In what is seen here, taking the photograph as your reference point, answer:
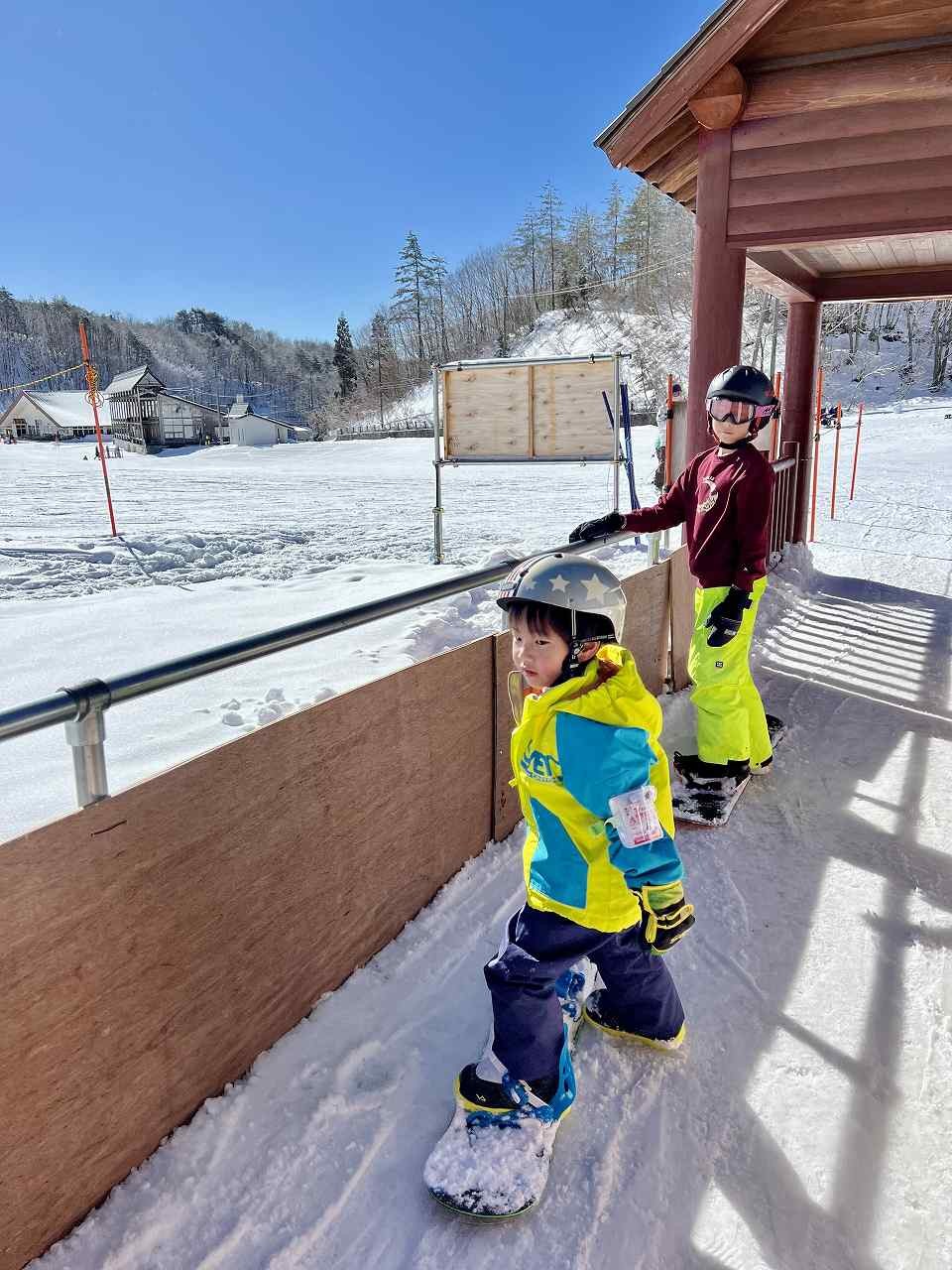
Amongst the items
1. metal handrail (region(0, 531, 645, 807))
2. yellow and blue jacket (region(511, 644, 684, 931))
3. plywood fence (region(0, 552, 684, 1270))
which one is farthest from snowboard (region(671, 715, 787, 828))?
metal handrail (region(0, 531, 645, 807))

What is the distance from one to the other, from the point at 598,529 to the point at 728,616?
70 centimetres

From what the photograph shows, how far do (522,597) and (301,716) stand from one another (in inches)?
30.2

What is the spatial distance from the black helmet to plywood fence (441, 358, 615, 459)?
5.51 m

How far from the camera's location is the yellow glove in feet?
5.80

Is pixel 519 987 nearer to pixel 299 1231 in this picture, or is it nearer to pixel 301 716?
pixel 299 1231

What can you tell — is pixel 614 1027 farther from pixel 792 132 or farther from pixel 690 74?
pixel 690 74

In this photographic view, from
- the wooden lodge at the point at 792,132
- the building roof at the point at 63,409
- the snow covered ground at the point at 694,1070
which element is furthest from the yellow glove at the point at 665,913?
the building roof at the point at 63,409

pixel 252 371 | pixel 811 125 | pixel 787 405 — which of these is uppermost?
pixel 252 371

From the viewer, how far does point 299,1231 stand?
1.72 metres

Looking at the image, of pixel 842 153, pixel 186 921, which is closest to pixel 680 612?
pixel 842 153

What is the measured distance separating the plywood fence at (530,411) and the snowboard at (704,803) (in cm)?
583

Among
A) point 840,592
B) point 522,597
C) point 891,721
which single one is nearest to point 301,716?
point 522,597

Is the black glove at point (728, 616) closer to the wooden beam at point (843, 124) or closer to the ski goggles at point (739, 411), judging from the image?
the ski goggles at point (739, 411)

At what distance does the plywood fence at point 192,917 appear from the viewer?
1545 mm
